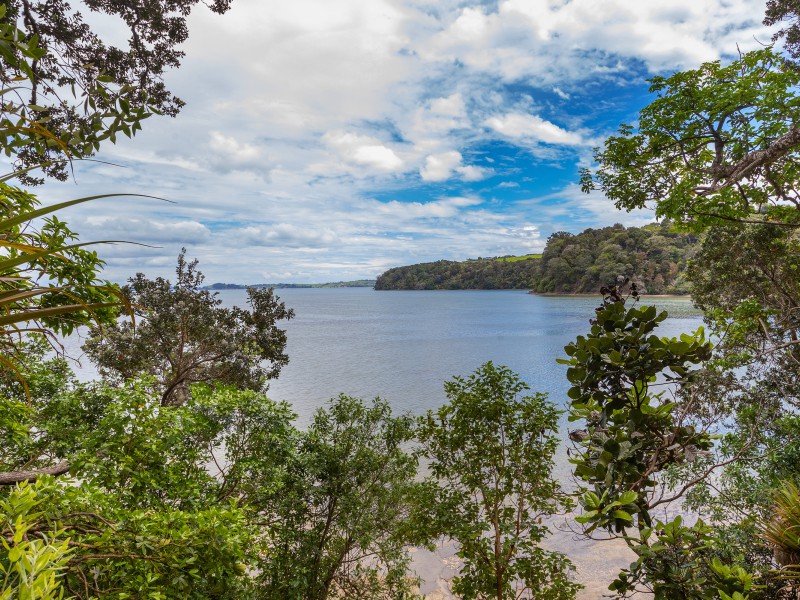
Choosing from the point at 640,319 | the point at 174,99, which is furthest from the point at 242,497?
the point at 174,99

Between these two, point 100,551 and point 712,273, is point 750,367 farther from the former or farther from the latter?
point 100,551

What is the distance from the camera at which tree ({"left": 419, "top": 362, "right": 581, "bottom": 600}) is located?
18.3 ft

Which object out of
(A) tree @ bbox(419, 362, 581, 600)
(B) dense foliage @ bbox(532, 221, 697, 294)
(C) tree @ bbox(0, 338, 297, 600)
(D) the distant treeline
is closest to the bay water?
(C) tree @ bbox(0, 338, 297, 600)

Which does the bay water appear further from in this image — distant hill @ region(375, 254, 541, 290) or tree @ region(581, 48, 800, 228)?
distant hill @ region(375, 254, 541, 290)

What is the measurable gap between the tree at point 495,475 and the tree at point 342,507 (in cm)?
60

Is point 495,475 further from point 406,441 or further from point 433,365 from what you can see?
point 433,365

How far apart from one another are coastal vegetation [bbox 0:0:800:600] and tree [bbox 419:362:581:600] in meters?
0.04

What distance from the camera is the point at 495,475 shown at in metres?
6.09

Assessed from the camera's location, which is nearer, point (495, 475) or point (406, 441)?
point (495, 475)

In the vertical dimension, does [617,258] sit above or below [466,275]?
above

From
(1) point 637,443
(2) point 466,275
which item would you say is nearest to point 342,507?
(1) point 637,443

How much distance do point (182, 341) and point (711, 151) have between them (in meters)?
12.8

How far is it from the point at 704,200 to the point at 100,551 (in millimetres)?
8514

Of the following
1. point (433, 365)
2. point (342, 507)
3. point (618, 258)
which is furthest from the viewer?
point (618, 258)
